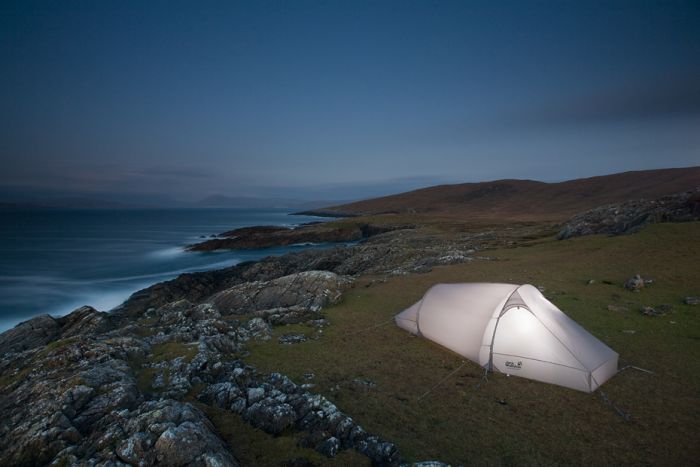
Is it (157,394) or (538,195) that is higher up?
(538,195)

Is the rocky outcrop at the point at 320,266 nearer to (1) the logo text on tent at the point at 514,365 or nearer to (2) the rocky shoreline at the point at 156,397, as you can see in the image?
(2) the rocky shoreline at the point at 156,397

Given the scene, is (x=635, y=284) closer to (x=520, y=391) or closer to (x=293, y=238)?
(x=520, y=391)

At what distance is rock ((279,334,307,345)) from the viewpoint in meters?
13.6

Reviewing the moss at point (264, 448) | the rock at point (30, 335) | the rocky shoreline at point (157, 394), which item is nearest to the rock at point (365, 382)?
the rocky shoreline at point (157, 394)

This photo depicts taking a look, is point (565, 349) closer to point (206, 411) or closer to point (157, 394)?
point (206, 411)

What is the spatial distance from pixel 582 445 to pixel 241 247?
6593cm

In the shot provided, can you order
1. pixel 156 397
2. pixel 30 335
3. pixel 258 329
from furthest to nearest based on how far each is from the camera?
pixel 30 335 → pixel 258 329 → pixel 156 397

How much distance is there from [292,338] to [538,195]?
133 metres

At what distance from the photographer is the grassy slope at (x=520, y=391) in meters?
7.83

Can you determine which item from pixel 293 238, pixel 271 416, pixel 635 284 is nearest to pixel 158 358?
pixel 271 416

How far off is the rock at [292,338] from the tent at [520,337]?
5.00 m

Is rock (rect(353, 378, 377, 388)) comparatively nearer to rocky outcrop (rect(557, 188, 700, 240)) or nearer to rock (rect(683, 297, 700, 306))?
rock (rect(683, 297, 700, 306))

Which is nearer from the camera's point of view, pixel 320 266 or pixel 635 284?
pixel 635 284

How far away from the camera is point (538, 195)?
4961 inches
